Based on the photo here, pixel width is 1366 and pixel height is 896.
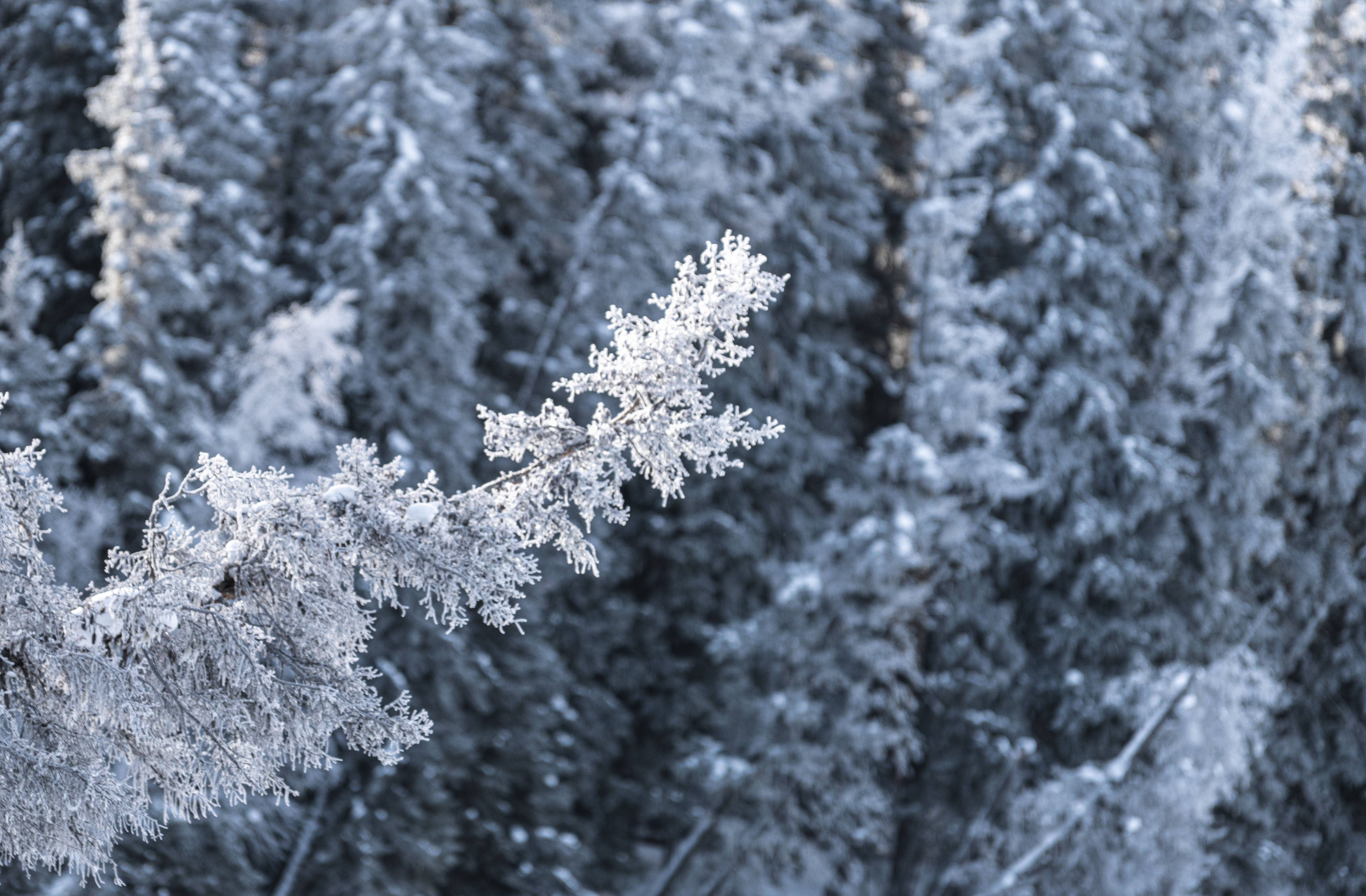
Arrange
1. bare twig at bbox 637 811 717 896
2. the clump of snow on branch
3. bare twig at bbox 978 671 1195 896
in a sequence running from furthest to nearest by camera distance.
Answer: bare twig at bbox 637 811 717 896 < bare twig at bbox 978 671 1195 896 < the clump of snow on branch

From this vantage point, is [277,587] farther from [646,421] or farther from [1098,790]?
[1098,790]

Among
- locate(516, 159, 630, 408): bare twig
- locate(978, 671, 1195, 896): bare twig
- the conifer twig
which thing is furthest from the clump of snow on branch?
locate(978, 671, 1195, 896): bare twig

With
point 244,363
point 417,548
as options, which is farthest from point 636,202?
point 417,548

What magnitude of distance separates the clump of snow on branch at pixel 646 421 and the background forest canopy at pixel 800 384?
353 inches

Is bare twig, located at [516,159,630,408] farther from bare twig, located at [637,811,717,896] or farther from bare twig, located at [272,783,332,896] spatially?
bare twig, located at [637,811,717,896]

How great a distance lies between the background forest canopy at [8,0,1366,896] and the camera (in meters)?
14.4

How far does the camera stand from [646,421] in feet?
16.3

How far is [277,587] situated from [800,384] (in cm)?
1362

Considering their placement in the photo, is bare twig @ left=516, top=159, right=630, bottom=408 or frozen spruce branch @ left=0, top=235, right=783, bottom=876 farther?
bare twig @ left=516, top=159, right=630, bottom=408

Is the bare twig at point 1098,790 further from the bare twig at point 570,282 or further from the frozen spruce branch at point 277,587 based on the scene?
the frozen spruce branch at point 277,587

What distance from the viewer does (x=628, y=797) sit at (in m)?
17.1

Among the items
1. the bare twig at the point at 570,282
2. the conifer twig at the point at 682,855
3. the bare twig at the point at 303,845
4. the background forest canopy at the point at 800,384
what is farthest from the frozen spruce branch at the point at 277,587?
the conifer twig at the point at 682,855

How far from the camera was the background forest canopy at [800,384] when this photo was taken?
14.4 meters

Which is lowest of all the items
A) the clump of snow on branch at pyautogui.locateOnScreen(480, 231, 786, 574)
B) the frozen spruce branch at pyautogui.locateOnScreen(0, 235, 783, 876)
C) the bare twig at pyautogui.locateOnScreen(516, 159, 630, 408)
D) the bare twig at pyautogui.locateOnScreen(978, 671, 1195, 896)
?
the bare twig at pyautogui.locateOnScreen(978, 671, 1195, 896)
